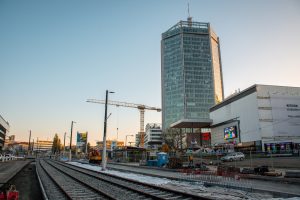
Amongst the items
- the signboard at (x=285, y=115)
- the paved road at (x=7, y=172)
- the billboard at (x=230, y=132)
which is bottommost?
the paved road at (x=7, y=172)

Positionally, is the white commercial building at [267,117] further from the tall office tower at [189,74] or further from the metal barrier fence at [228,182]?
the tall office tower at [189,74]

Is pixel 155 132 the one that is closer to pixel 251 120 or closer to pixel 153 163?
pixel 251 120

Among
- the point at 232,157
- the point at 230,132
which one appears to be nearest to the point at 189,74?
the point at 230,132

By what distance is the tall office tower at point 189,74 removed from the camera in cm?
15312

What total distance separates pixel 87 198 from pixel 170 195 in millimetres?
3894

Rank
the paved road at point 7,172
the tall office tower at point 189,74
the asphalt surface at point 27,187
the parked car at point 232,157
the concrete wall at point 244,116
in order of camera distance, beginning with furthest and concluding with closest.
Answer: the tall office tower at point 189,74
the concrete wall at point 244,116
the parked car at point 232,157
the paved road at point 7,172
the asphalt surface at point 27,187

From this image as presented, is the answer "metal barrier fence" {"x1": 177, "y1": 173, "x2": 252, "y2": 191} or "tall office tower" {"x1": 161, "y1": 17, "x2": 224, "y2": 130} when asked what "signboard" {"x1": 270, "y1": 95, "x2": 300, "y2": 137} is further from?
"tall office tower" {"x1": 161, "y1": 17, "x2": 224, "y2": 130}

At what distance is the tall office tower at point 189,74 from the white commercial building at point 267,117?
67693 millimetres

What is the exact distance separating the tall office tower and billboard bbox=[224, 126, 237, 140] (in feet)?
197

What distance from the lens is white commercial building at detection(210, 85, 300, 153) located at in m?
72.7

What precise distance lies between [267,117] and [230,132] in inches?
635

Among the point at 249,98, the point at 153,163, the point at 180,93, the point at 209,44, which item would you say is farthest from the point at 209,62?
the point at 153,163

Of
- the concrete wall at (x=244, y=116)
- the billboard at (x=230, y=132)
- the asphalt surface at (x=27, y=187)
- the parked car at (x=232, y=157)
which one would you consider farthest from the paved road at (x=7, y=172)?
the billboard at (x=230, y=132)

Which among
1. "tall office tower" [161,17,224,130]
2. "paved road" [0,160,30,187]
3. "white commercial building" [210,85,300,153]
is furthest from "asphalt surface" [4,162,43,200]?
"tall office tower" [161,17,224,130]
